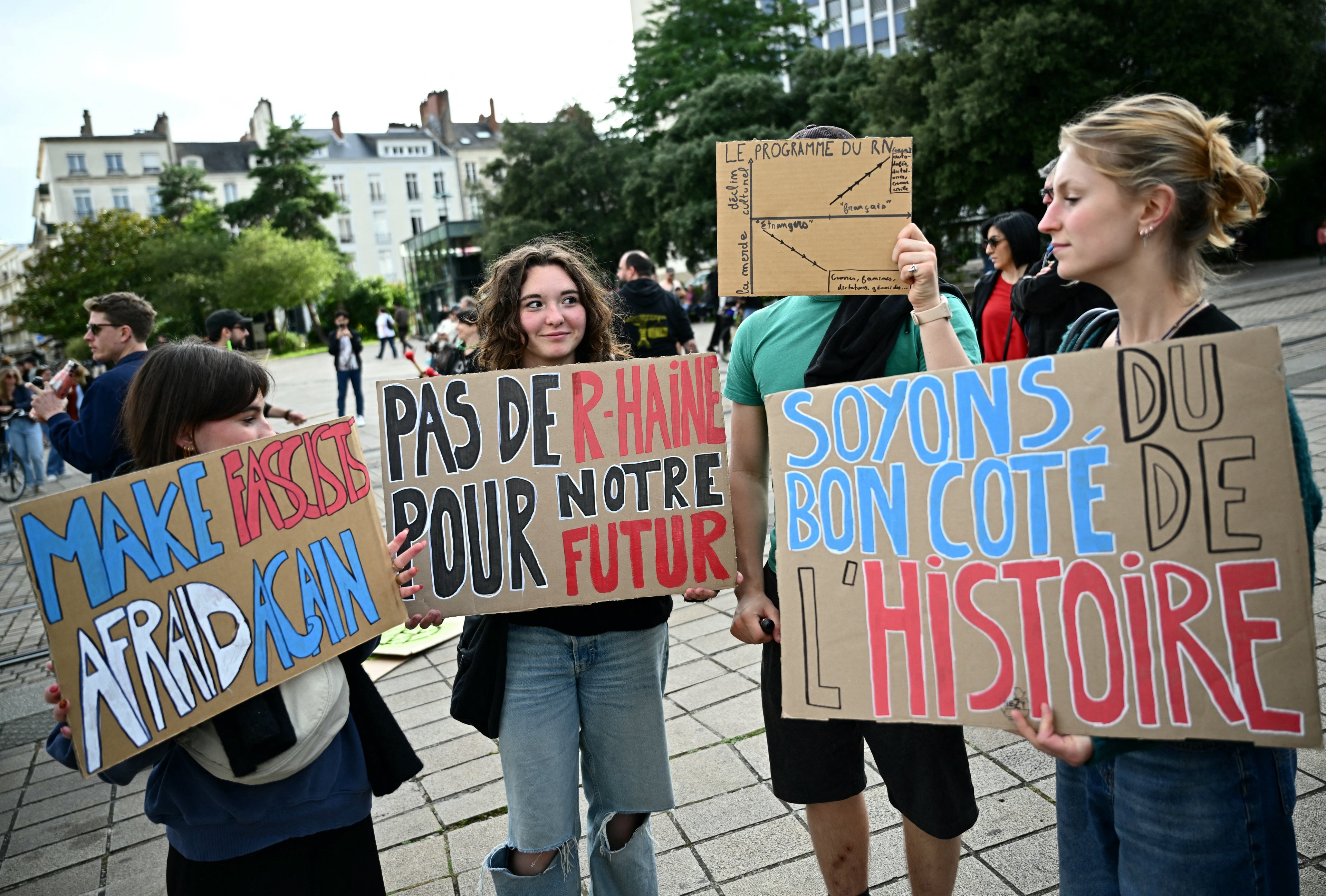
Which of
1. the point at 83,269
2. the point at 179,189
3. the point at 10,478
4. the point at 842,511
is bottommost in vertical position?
the point at 10,478

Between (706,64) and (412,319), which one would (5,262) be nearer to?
(412,319)

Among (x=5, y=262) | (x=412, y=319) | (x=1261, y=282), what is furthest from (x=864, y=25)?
(x=5, y=262)

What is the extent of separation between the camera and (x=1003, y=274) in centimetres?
486

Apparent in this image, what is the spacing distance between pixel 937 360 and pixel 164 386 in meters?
1.69

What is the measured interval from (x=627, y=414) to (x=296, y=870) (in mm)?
1229

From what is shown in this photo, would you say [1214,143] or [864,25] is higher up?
[864,25]

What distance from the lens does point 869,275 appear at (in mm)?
2053

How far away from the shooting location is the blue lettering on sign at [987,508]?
1604 mm

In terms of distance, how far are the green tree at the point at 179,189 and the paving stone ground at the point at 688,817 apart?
6084 cm

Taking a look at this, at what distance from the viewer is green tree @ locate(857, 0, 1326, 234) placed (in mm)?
19719

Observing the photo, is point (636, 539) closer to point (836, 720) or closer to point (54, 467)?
point (836, 720)

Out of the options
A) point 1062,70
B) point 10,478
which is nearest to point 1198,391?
point 10,478

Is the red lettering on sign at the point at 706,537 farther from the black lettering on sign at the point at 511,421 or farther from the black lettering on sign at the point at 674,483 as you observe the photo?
the black lettering on sign at the point at 511,421

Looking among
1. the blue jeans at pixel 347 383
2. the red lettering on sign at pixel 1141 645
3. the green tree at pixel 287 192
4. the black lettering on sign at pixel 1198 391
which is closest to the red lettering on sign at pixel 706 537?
the red lettering on sign at pixel 1141 645
